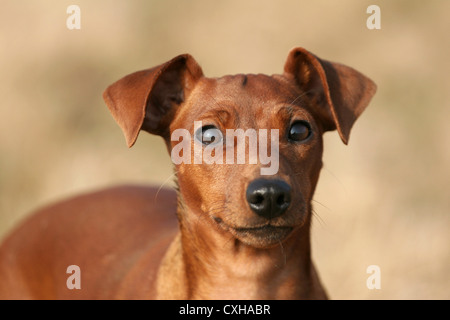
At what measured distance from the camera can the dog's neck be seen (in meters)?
4.86

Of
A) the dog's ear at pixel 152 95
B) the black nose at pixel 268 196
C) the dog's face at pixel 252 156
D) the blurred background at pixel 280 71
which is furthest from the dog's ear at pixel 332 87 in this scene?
the blurred background at pixel 280 71

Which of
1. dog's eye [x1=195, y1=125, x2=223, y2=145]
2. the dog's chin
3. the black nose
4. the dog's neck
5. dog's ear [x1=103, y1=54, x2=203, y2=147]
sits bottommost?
the dog's neck

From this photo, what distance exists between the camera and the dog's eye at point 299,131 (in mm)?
4797

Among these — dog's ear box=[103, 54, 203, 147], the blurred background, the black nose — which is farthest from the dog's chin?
the blurred background

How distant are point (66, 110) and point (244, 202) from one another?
707 cm

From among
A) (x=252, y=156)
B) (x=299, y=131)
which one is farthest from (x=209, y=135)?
(x=299, y=131)

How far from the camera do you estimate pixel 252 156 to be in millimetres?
4516

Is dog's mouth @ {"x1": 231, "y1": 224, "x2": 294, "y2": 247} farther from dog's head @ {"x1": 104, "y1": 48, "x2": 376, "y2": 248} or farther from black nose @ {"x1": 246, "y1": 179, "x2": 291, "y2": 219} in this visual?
black nose @ {"x1": 246, "y1": 179, "x2": 291, "y2": 219}

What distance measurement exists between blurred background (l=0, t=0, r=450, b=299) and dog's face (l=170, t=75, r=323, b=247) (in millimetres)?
3120

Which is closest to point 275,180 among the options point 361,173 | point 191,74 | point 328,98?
point 328,98

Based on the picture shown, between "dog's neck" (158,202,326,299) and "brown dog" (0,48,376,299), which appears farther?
"dog's neck" (158,202,326,299)

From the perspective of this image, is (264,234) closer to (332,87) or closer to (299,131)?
(299,131)

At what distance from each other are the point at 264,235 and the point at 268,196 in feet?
0.95

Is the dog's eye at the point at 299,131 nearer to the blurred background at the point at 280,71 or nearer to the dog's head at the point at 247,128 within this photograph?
the dog's head at the point at 247,128
